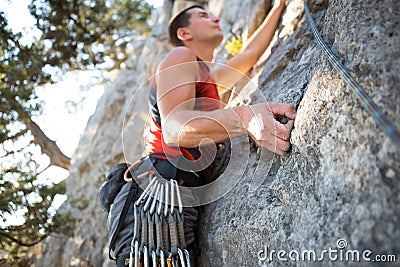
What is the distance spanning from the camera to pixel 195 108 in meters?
3.21

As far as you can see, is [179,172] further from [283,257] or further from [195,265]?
[283,257]

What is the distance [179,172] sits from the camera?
3.03m

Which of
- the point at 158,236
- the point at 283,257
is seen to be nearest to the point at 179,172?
A: the point at 158,236

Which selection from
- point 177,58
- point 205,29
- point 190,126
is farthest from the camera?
point 205,29

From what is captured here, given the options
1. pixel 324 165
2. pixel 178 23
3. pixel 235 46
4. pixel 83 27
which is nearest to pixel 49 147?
pixel 83 27

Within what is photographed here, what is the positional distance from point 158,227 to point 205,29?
220cm

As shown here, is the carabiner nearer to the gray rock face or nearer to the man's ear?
the gray rock face

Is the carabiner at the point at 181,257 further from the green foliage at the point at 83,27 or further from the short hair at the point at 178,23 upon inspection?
the green foliage at the point at 83,27

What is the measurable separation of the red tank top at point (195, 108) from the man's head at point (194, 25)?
0.56m

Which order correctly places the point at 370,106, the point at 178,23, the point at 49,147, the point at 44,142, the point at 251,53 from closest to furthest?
1. the point at 370,106
2. the point at 178,23
3. the point at 251,53
4. the point at 44,142
5. the point at 49,147

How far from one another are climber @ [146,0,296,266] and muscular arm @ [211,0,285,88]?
0.38m

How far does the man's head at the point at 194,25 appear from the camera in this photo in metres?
4.00

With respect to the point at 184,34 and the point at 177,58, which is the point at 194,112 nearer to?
the point at 177,58

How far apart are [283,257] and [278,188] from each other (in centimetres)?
47
